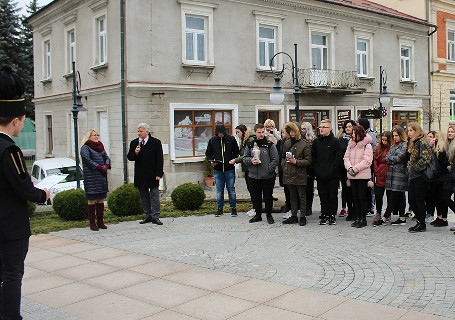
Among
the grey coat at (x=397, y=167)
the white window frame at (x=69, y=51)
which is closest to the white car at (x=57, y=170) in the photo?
the white window frame at (x=69, y=51)

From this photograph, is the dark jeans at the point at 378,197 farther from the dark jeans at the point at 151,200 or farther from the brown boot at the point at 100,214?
the brown boot at the point at 100,214

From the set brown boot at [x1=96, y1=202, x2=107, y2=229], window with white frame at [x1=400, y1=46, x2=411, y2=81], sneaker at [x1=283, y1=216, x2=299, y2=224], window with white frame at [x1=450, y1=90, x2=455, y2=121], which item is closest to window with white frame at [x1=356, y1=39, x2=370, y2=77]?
window with white frame at [x1=400, y1=46, x2=411, y2=81]

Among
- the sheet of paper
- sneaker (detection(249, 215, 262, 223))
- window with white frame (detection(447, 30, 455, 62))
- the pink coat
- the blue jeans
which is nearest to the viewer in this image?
the pink coat

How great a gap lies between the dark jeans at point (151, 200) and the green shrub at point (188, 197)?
1739 millimetres

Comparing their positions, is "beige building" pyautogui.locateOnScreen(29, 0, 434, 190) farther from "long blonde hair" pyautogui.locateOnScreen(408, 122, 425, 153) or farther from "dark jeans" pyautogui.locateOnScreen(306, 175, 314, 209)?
"long blonde hair" pyautogui.locateOnScreen(408, 122, 425, 153)

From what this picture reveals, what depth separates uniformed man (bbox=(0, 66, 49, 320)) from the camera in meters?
4.55

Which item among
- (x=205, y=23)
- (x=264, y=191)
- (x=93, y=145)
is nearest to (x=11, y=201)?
(x=93, y=145)

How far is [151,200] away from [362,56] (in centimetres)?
1897

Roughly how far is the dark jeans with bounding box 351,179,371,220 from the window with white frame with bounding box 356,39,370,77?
700 inches

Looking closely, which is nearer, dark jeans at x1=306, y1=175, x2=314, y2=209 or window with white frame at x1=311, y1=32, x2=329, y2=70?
dark jeans at x1=306, y1=175, x2=314, y2=209

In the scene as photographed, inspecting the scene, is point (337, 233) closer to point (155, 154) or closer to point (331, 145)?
point (331, 145)

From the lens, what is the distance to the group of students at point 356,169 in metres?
9.57

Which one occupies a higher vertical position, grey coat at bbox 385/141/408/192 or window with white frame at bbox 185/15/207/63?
window with white frame at bbox 185/15/207/63

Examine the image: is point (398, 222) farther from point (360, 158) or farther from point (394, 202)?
point (360, 158)
